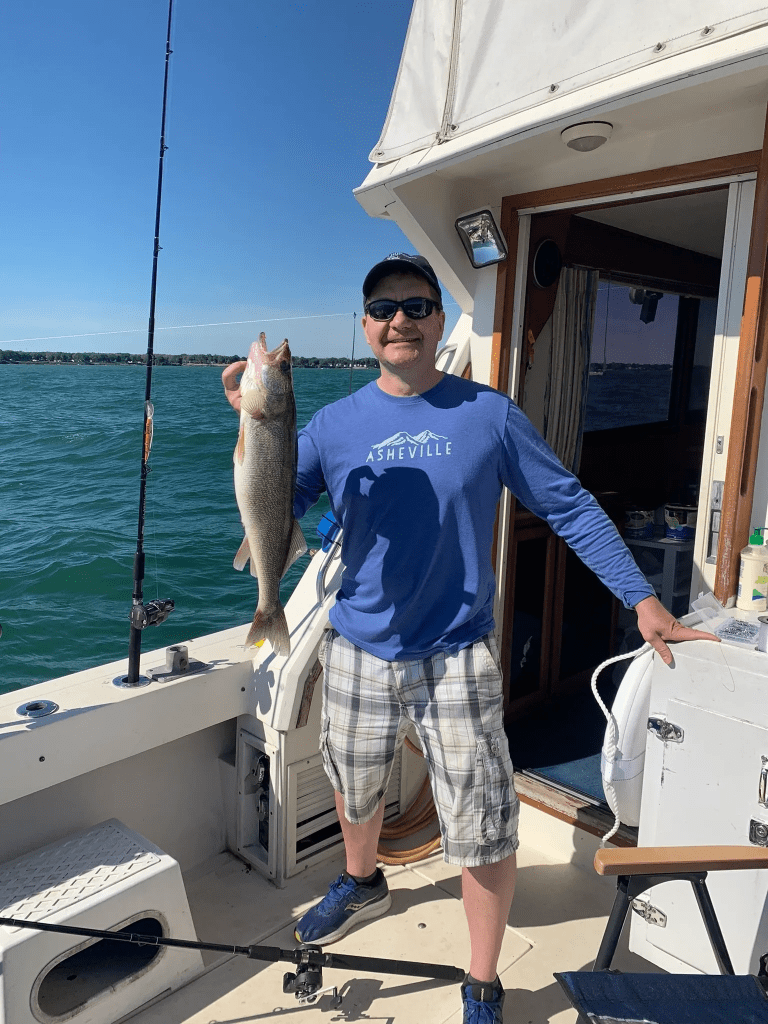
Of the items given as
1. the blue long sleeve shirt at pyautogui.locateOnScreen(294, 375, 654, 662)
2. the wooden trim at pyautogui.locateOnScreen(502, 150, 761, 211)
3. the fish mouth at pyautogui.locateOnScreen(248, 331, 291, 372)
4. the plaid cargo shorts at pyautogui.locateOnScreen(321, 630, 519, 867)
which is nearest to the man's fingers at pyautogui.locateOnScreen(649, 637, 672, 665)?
the blue long sleeve shirt at pyautogui.locateOnScreen(294, 375, 654, 662)

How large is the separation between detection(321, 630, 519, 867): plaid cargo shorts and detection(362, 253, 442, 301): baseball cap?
3.29ft

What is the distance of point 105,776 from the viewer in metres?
2.54

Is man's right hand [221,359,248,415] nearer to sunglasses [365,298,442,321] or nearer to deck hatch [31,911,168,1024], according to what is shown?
sunglasses [365,298,442,321]

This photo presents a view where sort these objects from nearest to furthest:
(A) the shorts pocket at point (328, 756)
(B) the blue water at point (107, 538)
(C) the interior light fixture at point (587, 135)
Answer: (A) the shorts pocket at point (328, 756), (C) the interior light fixture at point (587, 135), (B) the blue water at point (107, 538)

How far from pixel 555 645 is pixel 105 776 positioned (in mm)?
2405

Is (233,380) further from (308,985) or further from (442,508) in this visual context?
(308,985)

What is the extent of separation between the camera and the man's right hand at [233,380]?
1822 millimetres

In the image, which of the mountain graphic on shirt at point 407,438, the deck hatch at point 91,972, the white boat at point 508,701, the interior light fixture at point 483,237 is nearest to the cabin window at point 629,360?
the white boat at point 508,701

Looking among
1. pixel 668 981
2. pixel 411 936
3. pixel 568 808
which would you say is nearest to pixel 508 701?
pixel 568 808

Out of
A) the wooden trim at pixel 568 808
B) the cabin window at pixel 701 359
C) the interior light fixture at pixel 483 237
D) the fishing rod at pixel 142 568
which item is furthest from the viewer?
the cabin window at pixel 701 359

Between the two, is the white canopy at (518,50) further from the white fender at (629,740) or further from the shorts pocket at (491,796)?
the shorts pocket at (491,796)

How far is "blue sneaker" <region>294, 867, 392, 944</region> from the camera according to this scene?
7.80 feet

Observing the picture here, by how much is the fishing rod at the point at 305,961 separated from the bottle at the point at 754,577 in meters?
1.36

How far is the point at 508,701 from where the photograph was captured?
3639 mm
